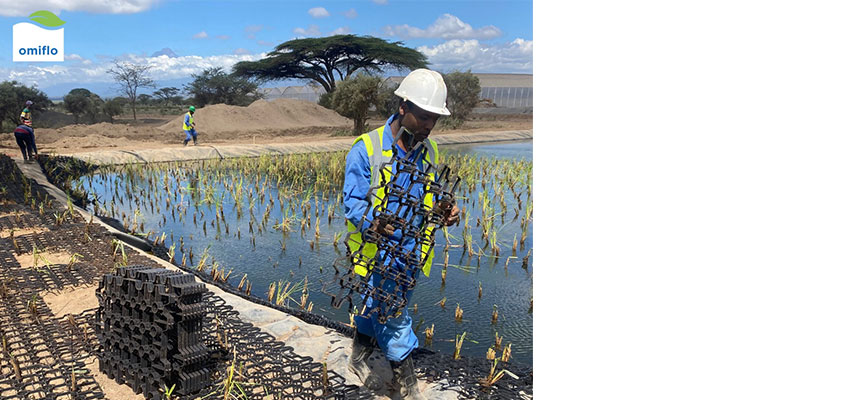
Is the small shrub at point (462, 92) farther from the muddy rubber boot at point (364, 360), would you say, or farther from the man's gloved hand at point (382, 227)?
the man's gloved hand at point (382, 227)

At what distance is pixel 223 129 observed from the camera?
23.7 meters

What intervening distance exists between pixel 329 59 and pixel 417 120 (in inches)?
1260

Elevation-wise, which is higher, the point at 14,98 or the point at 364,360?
the point at 14,98

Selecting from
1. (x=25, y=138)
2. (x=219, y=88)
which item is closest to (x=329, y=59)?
(x=219, y=88)

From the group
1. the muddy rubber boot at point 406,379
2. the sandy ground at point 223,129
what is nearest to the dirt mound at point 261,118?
the sandy ground at point 223,129

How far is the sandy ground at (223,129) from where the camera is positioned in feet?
59.8

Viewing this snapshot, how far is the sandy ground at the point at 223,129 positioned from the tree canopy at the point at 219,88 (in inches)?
107

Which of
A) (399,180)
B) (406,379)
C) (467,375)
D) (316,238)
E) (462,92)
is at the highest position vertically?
(462,92)

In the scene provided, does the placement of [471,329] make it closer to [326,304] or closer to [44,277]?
[326,304]

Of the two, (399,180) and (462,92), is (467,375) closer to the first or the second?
(399,180)

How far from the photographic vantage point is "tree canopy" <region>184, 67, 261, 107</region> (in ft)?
110

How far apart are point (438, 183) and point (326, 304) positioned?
277 centimetres

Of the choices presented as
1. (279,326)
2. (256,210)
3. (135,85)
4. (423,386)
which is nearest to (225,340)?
(279,326)

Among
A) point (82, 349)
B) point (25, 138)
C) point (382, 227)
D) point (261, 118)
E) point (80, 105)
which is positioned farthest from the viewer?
point (80, 105)
